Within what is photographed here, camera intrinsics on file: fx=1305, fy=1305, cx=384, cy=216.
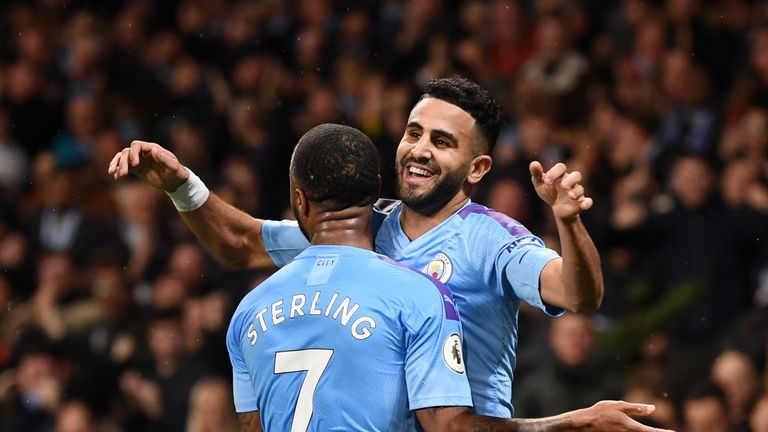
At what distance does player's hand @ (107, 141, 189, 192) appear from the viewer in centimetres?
463

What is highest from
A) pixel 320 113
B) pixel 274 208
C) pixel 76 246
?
pixel 320 113

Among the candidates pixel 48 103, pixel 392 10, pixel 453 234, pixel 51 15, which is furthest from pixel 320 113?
pixel 453 234

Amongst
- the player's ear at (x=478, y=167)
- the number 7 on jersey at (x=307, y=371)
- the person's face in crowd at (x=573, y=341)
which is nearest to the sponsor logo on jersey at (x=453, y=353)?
the number 7 on jersey at (x=307, y=371)

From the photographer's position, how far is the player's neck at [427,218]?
15.4 feet

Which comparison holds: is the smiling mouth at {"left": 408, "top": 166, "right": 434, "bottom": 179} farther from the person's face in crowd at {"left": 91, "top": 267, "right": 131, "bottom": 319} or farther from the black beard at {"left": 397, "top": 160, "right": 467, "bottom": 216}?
the person's face in crowd at {"left": 91, "top": 267, "right": 131, "bottom": 319}

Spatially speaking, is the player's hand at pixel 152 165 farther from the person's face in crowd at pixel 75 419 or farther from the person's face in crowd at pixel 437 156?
the person's face in crowd at pixel 75 419

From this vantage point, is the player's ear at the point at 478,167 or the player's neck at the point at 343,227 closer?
the player's neck at the point at 343,227

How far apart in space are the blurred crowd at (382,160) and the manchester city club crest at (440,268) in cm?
349

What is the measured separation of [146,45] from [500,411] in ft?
33.1

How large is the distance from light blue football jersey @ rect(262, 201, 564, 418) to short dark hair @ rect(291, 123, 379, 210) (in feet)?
1.45

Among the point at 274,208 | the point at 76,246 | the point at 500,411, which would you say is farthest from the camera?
the point at 76,246

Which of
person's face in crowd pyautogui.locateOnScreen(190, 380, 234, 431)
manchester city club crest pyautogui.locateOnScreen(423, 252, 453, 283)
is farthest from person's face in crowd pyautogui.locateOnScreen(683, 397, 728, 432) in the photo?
manchester city club crest pyautogui.locateOnScreen(423, 252, 453, 283)

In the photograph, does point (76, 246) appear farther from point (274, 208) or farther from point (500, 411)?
point (500, 411)

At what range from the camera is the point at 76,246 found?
11656mm
